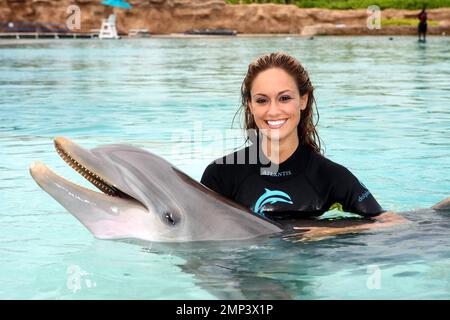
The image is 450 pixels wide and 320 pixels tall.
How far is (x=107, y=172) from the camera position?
4070 millimetres

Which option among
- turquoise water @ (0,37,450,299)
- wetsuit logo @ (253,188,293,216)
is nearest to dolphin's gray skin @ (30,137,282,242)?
turquoise water @ (0,37,450,299)

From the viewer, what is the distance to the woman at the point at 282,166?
4629 mm

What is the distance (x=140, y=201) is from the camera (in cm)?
418

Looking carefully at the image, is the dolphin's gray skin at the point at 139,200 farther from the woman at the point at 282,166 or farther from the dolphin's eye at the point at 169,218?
the woman at the point at 282,166

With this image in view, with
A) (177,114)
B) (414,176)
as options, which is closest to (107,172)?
(414,176)

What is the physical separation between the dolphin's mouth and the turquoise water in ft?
0.95

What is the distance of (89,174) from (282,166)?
111 cm

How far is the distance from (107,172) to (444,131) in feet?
23.7

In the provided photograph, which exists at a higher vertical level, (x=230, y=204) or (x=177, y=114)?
(x=230, y=204)

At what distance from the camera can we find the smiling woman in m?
4.63

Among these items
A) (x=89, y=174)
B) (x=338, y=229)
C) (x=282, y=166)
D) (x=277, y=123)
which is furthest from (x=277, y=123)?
(x=89, y=174)

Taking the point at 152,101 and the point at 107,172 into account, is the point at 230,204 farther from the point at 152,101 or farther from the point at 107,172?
the point at 152,101
